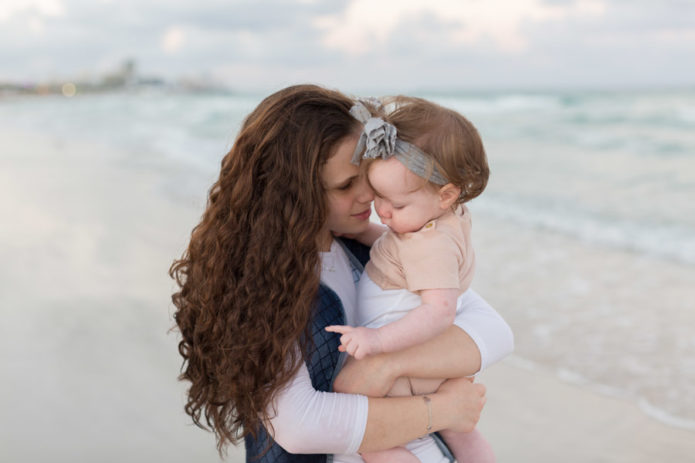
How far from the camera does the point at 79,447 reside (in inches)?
120

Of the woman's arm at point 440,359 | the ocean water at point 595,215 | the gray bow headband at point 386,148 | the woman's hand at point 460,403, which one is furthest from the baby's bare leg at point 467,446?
the ocean water at point 595,215

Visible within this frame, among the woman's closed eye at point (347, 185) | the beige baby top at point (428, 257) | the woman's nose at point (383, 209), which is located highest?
the woman's closed eye at point (347, 185)

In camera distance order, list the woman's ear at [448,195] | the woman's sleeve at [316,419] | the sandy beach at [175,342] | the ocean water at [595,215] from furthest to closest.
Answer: the ocean water at [595,215] → the sandy beach at [175,342] → the woman's ear at [448,195] → the woman's sleeve at [316,419]

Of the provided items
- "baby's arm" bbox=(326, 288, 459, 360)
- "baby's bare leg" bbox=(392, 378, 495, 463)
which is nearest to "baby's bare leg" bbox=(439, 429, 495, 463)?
"baby's bare leg" bbox=(392, 378, 495, 463)

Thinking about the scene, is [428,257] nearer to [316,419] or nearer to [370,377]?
[370,377]

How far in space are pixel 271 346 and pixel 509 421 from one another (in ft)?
7.36

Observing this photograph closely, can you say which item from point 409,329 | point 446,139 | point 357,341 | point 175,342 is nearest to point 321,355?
point 357,341

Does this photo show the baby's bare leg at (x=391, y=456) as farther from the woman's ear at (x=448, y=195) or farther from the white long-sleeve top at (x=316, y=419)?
the woman's ear at (x=448, y=195)

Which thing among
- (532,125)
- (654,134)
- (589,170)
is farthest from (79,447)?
(532,125)

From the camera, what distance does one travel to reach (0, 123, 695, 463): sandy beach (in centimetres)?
318

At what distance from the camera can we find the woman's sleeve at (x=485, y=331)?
171 centimetres

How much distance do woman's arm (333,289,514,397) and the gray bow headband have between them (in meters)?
0.40

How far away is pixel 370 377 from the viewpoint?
161 centimetres

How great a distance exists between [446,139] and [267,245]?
531 mm
